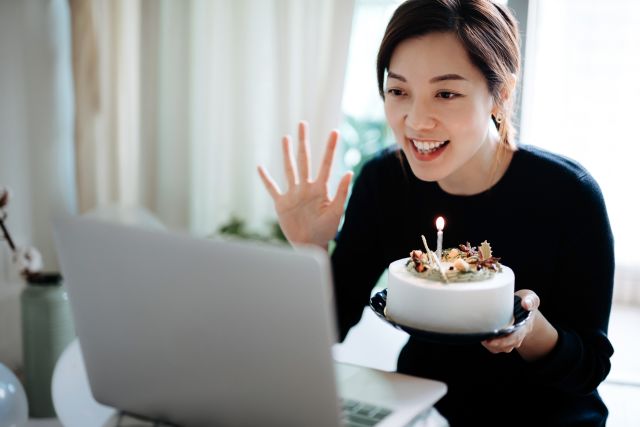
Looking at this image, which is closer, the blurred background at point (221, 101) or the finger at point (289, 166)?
the finger at point (289, 166)

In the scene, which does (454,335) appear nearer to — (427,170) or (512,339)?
(512,339)

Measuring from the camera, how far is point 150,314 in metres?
0.88

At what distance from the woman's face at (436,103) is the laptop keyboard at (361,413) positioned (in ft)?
1.79

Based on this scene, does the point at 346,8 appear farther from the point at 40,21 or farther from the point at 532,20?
the point at 40,21

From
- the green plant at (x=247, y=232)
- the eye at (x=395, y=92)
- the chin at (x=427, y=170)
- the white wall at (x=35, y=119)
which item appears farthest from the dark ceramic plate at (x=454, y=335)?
the white wall at (x=35, y=119)

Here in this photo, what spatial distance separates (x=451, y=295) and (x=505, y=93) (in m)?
0.61

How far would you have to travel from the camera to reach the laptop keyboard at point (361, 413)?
0.97 metres

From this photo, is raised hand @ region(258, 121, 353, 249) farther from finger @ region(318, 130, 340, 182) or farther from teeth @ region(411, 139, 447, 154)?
teeth @ region(411, 139, 447, 154)

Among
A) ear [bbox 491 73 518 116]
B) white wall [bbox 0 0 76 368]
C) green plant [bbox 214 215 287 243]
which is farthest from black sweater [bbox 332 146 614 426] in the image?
white wall [bbox 0 0 76 368]

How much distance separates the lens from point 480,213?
4.94 feet

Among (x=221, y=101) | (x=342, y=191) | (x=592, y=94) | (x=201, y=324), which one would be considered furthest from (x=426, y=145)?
(x=221, y=101)

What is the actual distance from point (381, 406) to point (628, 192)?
186 centimetres

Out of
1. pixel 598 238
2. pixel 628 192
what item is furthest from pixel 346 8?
pixel 598 238

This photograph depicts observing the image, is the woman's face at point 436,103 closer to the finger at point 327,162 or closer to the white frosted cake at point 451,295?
the finger at point 327,162
